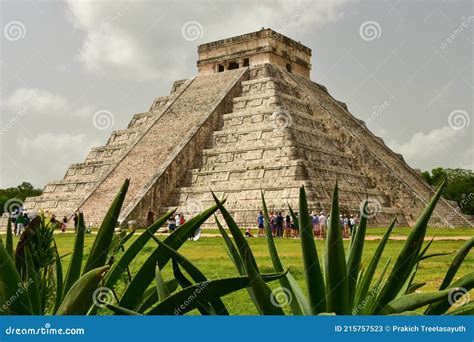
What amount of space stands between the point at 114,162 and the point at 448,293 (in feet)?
72.7

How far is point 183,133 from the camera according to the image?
23.3 m

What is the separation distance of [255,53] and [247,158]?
302 inches

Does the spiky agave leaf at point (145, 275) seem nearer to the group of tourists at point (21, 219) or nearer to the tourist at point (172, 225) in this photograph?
the group of tourists at point (21, 219)

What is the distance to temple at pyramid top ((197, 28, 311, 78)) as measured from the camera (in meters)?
26.8

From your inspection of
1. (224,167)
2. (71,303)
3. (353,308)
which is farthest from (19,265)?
(224,167)

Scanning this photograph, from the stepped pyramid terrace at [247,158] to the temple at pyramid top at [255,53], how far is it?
77 millimetres

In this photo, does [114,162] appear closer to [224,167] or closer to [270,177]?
[224,167]

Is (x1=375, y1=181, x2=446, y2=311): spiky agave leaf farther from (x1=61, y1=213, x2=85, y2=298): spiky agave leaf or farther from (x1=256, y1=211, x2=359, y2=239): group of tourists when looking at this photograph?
(x1=256, y1=211, x2=359, y2=239): group of tourists

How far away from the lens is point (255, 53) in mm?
26969

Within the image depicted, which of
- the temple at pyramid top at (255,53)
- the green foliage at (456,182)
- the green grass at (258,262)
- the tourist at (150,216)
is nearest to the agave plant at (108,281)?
the green grass at (258,262)

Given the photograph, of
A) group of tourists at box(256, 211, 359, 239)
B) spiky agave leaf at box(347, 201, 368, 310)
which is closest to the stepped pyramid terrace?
group of tourists at box(256, 211, 359, 239)

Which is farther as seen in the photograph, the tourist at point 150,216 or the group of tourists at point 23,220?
the tourist at point 150,216

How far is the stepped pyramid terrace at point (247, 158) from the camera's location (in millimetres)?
20141

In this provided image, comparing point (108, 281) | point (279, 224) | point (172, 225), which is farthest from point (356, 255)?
point (172, 225)
